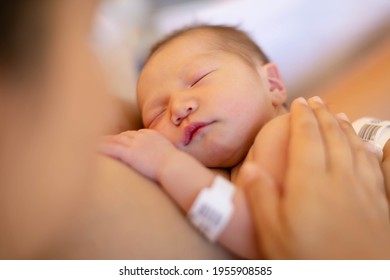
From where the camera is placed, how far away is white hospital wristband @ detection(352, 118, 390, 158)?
0.87 meters

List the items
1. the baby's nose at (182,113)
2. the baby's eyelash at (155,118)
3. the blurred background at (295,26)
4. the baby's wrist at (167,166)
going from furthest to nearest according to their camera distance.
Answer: the blurred background at (295,26) → the baby's eyelash at (155,118) → the baby's nose at (182,113) → the baby's wrist at (167,166)

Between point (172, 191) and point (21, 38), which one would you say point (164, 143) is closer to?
point (172, 191)

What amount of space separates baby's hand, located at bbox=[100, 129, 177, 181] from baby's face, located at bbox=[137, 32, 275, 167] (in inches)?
3.6

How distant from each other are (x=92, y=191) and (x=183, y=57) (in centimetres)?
45

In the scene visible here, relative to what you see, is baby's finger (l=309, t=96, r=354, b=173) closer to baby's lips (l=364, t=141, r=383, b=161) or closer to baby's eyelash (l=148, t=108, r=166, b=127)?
baby's lips (l=364, t=141, r=383, b=161)

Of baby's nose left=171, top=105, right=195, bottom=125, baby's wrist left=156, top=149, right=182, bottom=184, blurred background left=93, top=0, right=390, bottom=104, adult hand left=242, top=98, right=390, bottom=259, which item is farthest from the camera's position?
blurred background left=93, top=0, right=390, bottom=104

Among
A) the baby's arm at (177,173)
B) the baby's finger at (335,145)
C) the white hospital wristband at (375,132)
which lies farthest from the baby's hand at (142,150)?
the white hospital wristband at (375,132)

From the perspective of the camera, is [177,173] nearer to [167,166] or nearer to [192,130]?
[167,166]

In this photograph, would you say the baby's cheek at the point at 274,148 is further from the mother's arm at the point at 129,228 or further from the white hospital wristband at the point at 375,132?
the white hospital wristband at the point at 375,132

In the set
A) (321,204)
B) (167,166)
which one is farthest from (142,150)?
(321,204)

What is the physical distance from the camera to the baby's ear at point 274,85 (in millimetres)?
946

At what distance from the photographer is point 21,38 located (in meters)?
0.51

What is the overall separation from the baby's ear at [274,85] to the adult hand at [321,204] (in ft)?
1.06

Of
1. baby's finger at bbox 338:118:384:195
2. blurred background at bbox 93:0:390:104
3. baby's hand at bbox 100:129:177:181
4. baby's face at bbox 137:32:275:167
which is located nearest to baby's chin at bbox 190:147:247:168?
baby's face at bbox 137:32:275:167
